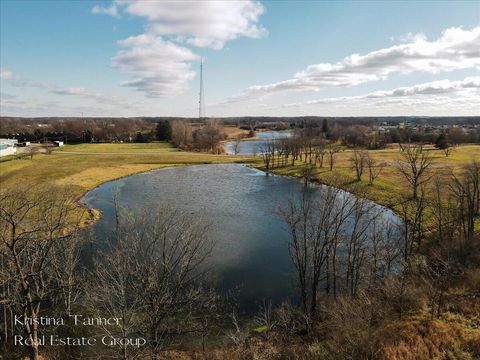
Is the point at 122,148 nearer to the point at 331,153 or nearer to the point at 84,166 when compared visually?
the point at 84,166

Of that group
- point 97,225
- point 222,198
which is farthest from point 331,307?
point 222,198

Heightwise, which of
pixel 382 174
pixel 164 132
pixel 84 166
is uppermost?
pixel 164 132

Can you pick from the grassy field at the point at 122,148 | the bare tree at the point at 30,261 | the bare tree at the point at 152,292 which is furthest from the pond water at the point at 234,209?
the grassy field at the point at 122,148

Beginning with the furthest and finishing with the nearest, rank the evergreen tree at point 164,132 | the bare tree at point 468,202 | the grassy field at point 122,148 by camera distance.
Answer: the evergreen tree at point 164,132, the grassy field at point 122,148, the bare tree at point 468,202

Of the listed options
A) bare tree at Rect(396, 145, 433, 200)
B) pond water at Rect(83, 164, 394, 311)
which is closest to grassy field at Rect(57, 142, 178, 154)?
pond water at Rect(83, 164, 394, 311)

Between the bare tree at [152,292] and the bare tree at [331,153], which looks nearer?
the bare tree at [152,292]

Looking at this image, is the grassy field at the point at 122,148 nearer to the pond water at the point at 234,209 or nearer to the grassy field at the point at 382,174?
the pond water at the point at 234,209

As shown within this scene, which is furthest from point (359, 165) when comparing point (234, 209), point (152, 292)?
point (152, 292)
